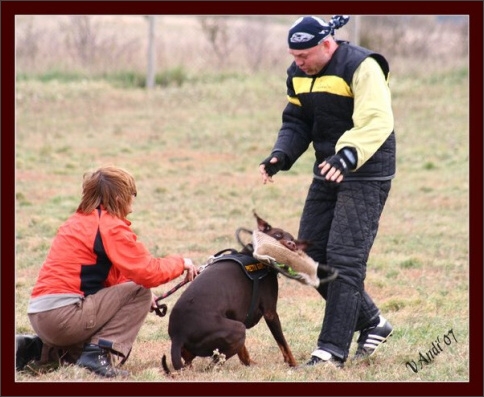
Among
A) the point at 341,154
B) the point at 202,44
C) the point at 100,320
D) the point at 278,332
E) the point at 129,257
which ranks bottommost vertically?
the point at 278,332

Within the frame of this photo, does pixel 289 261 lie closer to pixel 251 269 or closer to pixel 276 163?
pixel 251 269

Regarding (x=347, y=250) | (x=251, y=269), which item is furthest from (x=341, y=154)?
(x=251, y=269)

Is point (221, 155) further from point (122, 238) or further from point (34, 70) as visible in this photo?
point (122, 238)

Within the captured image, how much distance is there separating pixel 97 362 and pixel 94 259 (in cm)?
58

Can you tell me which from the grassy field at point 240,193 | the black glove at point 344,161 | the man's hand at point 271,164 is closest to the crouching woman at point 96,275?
the grassy field at point 240,193

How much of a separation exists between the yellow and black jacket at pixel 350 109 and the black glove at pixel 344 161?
Result: 0.10 ft

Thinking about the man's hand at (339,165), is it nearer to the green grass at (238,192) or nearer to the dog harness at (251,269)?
the dog harness at (251,269)

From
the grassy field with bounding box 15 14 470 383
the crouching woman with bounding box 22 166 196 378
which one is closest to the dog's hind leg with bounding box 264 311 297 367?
the grassy field with bounding box 15 14 470 383

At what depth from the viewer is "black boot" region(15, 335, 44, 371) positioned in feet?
18.2

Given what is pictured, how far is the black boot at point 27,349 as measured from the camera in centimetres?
556

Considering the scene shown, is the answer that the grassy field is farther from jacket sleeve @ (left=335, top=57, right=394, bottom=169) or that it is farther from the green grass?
jacket sleeve @ (left=335, top=57, right=394, bottom=169)

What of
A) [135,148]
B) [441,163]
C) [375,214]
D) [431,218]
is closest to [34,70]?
[135,148]

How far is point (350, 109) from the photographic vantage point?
5574 mm

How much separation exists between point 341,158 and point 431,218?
692 cm
